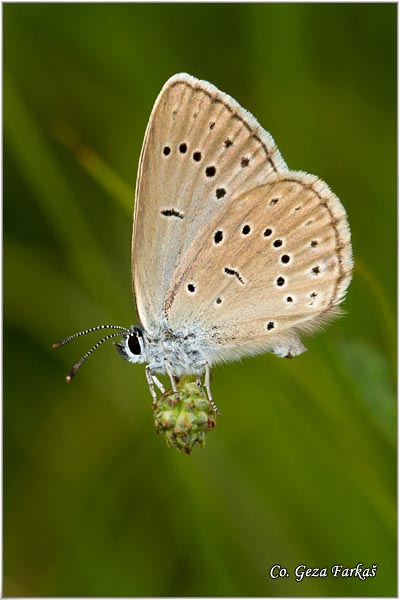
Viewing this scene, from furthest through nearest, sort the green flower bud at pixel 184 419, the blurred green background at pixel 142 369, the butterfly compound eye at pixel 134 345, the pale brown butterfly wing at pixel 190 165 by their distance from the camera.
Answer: the blurred green background at pixel 142 369, the butterfly compound eye at pixel 134 345, the pale brown butterfly wing at pixel 190 165, the green flower bud at pixel 184 419

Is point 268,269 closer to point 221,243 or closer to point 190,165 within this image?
point 221,243

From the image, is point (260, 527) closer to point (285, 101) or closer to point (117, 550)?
point (117, 550)

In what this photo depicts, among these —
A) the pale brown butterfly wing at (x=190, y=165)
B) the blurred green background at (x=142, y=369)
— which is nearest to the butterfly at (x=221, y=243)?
the pale brown butterfly wing at (x=190, y=165)

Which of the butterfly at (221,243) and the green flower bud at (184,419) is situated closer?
the green flower bud at (184,419)

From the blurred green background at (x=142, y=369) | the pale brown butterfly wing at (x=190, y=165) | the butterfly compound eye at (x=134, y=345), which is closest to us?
the pale brown butterfly wing at (x=190, y=165)

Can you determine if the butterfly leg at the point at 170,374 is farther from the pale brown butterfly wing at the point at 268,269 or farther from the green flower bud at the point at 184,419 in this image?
the pale brown butterfly wing at the point at 268,269

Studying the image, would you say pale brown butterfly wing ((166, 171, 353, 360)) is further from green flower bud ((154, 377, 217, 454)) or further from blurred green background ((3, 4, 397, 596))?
green flower bud ((154, 377, 217, 454))

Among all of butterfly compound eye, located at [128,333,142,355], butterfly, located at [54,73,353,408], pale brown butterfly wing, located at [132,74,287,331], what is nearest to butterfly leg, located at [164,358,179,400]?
butterfly, located at [54,73,353,408]

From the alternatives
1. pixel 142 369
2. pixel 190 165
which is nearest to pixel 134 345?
pixel 190 165
